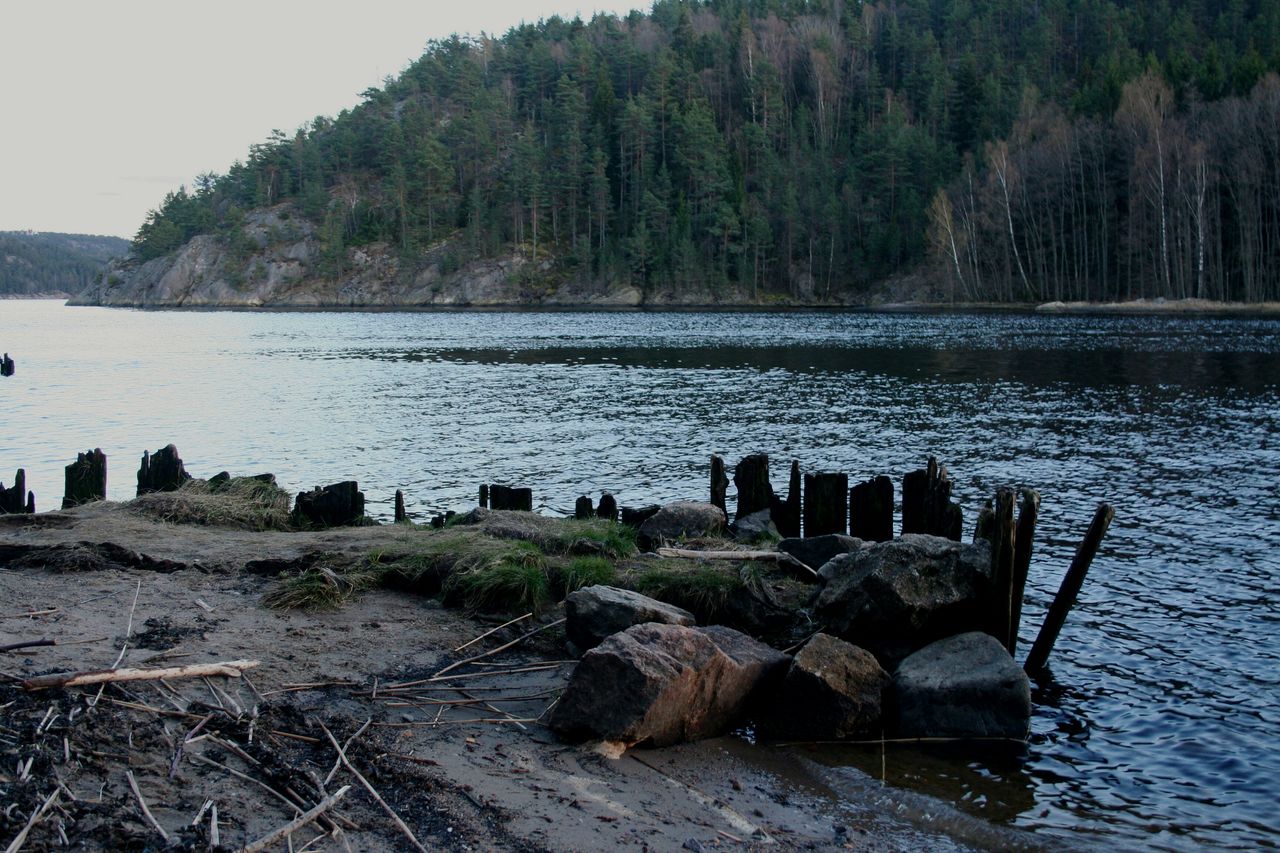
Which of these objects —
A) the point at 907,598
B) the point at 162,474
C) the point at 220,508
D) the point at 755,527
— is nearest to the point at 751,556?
the point at 907,598

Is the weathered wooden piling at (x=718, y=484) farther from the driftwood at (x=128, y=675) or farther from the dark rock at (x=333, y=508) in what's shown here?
the driftwood at (x=128, y=675)

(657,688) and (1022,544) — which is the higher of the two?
(1022,544)

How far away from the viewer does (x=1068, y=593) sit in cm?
1080

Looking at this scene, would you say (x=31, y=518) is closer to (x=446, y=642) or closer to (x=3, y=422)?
(x=446, y=642)

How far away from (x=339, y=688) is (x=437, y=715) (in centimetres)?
93

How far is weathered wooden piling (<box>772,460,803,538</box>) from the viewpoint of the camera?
15.3 meters

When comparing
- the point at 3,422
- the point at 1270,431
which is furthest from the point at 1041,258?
the point at 3,422

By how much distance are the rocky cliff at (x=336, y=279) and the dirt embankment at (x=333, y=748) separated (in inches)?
5068

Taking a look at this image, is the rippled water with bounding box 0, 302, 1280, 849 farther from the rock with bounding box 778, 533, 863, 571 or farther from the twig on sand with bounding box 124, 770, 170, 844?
the twig on sand with bounding box 124, 770, 170, 844

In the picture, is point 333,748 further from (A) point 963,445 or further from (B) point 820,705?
(A) point 963,445

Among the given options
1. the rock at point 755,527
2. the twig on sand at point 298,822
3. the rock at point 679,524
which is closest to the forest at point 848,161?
the rock at point 755,527

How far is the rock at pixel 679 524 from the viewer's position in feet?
46.0

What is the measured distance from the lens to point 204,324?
107m

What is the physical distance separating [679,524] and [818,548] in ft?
6.83
